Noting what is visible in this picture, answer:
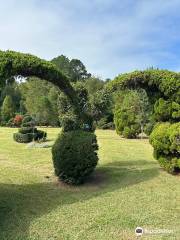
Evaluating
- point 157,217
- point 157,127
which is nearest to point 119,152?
point 157,127

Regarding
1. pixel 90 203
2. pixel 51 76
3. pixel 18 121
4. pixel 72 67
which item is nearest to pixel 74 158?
pixel 90 203

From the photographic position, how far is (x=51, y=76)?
10125 mm

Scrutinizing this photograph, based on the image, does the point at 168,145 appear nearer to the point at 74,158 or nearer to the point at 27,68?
the point at 74,158

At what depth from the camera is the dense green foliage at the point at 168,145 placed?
39.0 feet

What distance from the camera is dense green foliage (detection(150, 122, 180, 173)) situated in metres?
11.9

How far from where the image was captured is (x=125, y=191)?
1009 centimetres

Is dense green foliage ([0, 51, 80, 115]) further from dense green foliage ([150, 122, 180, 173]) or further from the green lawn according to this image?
dense green foliage ([150, 122, 180, 173])

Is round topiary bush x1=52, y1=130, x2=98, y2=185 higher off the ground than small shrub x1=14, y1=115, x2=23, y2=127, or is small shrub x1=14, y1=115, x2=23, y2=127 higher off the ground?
small shrub x1=14, y1=115, x2=23, y2=127

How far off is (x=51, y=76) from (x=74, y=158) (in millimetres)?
2450

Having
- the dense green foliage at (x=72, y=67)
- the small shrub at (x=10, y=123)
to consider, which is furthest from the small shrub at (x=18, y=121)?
the dense green foliage at (x=72, y=67)

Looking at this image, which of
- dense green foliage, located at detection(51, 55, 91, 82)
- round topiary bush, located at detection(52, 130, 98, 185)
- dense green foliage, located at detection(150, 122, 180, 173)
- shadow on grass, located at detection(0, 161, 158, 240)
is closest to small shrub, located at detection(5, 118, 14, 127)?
dense green foliage, located at detection(51, 55, 91, 82)

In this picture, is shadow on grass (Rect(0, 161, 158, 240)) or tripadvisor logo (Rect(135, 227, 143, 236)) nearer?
tripadvisor logo (Rect(135, 227, 143, 236))

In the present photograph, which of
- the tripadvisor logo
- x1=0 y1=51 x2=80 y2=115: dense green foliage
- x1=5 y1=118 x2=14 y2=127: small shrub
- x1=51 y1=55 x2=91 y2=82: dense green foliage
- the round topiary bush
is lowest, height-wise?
the tripadvisor logo

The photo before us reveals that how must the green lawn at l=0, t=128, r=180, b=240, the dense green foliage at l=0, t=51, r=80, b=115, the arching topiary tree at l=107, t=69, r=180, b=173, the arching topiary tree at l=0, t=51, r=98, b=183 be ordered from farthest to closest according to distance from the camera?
the arching topiary tree at l=107, t=69, r=180, b=173 → the arching topiary tree at l=0, t=51, r=98, b=183 → the dense green foliage at l=0, t=51, r=80, b=115 → the green lawn at l=0, t=128, r=180, b=240
